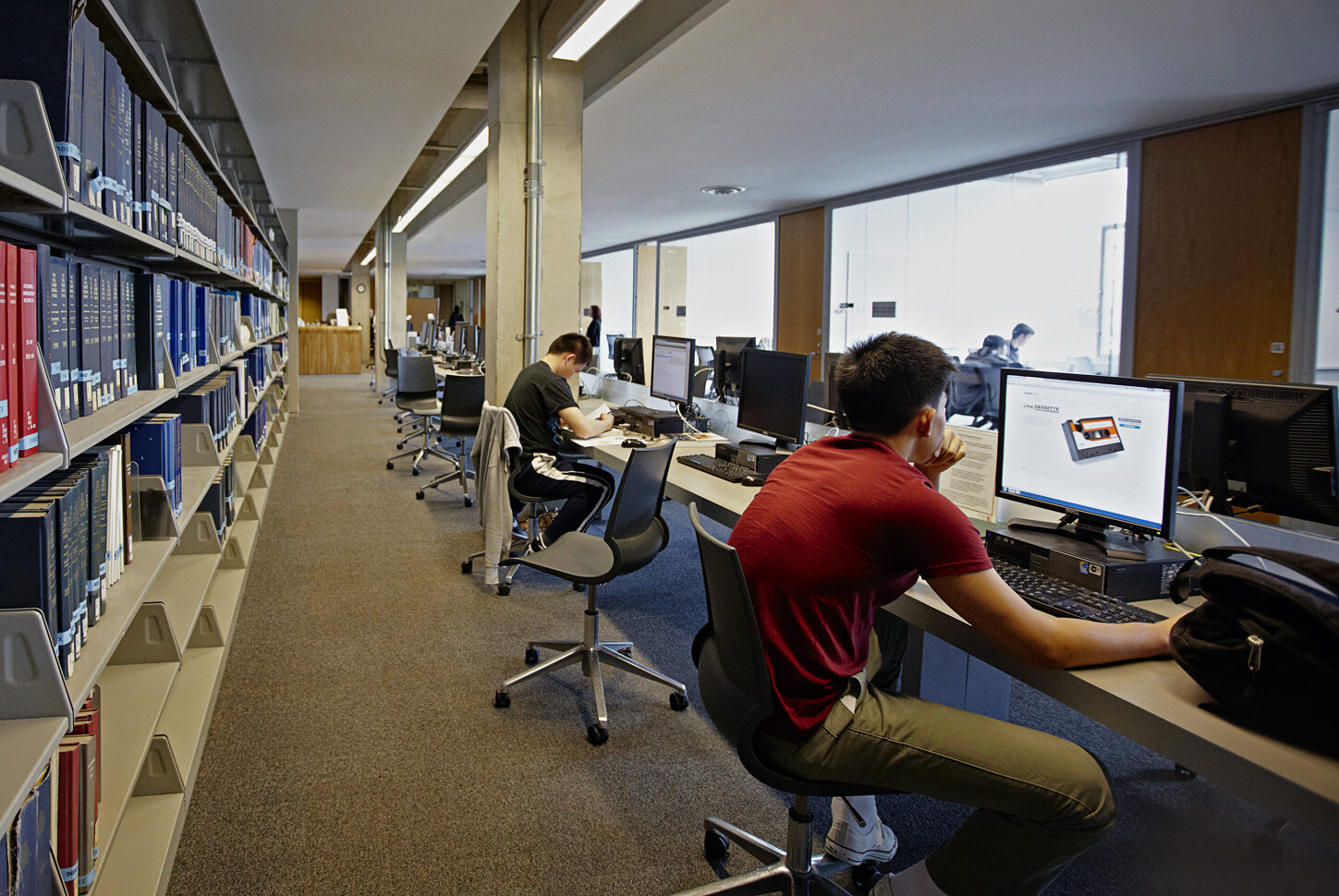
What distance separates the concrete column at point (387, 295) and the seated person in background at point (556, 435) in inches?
401

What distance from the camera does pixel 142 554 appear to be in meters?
1.88

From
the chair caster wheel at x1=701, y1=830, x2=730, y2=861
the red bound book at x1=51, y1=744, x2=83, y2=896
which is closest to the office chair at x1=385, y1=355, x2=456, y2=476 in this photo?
the chair caster wheel at x1=701, y1=830, x2=730, y2=861

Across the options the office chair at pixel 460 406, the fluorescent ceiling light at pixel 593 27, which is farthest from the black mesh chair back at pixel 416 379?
the fluorescent ceiling light at pixel 593 27

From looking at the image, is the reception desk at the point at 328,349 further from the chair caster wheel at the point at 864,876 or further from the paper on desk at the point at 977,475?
the chair caster wheel at the point at 864,876

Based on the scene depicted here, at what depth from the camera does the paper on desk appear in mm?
2320

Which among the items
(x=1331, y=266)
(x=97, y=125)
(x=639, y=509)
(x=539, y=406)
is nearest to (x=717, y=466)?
(x=639, y=509)

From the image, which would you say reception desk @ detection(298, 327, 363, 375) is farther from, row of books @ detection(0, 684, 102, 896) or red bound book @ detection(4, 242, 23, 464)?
red bound book @ detection(4, 242, 23, 464)

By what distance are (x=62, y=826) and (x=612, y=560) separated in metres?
1.64

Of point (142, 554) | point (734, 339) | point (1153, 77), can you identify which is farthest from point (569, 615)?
point (1153, 77)

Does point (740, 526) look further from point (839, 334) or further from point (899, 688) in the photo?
point (839, 334)

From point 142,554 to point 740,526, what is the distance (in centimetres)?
130

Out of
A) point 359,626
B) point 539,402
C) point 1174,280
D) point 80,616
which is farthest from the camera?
point 1174,280

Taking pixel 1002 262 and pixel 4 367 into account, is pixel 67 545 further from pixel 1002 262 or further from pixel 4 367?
pixel 1002 262

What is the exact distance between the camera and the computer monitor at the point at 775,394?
10.5 ft
